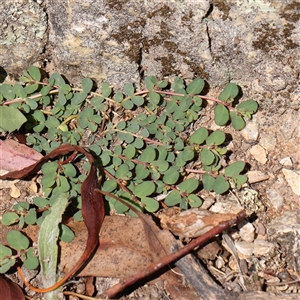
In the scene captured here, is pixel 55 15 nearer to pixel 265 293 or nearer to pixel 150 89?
pixel 150 89

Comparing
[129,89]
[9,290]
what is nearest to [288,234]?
[129,89]

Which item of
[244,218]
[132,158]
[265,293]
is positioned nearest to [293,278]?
[265,293]

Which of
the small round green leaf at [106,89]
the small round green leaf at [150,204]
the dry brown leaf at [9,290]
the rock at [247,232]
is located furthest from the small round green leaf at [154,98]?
the dry brown leaf at [9,290]

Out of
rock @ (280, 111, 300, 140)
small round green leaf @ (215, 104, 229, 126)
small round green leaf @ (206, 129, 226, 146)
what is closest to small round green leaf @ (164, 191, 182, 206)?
small round green leaf @ (206, 129, 226, 146)

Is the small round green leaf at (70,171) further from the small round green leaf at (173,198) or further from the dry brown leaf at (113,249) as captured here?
the small round green leaf at (173,198)

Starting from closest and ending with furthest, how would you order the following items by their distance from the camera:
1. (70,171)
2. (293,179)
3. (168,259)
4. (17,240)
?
1. (168,259)
2. (17,240)
3. (70,171)
4. (293,179)

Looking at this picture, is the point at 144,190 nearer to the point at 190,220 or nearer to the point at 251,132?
the point at 190,220

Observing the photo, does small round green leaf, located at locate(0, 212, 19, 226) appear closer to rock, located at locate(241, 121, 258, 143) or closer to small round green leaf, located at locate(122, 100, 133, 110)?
small round green leaf, located at locate(122, 100, 133, 110)
